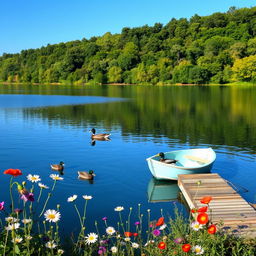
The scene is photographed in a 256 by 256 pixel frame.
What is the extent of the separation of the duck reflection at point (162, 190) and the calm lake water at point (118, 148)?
1.8 inches

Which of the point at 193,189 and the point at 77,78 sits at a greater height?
the point at 77,78

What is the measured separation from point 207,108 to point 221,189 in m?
36.4

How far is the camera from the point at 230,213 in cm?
1105

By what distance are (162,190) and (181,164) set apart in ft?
11.2

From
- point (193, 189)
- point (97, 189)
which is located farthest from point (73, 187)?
point (193, 189)

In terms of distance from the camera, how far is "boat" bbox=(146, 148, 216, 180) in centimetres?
1622

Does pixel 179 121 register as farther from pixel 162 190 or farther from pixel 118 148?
pixel 162 190

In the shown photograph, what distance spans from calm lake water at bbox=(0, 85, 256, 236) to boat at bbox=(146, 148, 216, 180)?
60 centimetres

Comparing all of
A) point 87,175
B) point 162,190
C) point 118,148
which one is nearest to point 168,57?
point 118,148

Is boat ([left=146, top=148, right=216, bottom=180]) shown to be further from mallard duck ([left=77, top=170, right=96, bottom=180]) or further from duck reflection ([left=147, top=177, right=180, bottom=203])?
mallard duck ([left=77, top=170, right=96, bottom=180])

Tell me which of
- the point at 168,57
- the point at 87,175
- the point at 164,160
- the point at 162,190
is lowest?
the point at 162,190

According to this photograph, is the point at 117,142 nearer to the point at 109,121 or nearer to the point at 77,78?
the point at 109,121

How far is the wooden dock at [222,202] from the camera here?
32.4 ft

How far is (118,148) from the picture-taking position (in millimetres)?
24469
